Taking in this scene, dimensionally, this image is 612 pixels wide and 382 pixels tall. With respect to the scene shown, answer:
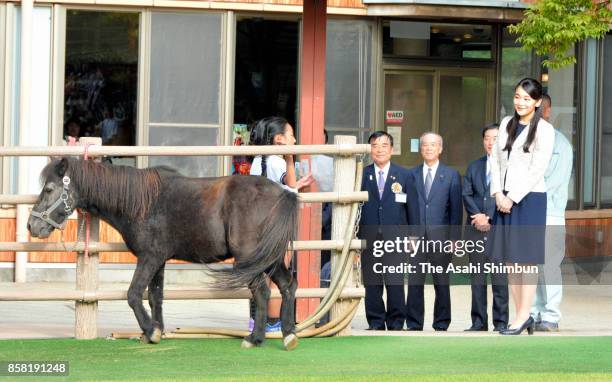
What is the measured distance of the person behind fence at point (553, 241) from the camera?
10.6 metres

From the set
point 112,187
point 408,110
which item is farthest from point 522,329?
point 408,110

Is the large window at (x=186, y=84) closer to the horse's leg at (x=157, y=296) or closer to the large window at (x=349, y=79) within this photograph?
the large window at (x=349, y=79)

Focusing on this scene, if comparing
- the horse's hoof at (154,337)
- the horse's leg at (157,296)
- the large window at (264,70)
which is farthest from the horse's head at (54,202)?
the large window at (264,70)

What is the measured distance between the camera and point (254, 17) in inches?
634

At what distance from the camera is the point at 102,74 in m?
15.9

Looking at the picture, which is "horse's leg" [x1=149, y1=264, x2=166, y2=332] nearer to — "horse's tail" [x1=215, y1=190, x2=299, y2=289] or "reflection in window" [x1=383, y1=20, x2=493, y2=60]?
"horse's tail" [x1=215, y1=190, x2=299, y2=289]

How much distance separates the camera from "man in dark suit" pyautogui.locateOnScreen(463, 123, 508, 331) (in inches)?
429

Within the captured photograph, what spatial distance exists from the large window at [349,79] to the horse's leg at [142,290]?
686cm

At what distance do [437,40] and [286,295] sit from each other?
8.05 metres

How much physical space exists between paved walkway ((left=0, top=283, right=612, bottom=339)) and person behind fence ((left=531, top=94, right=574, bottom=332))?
0.70ft

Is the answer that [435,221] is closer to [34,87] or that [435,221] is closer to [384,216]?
[384,216]

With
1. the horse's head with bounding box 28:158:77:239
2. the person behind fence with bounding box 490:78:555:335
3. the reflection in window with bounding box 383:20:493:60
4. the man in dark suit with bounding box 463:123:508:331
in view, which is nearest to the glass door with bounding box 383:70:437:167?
the reflection in window with bounding box 383:20:493:60

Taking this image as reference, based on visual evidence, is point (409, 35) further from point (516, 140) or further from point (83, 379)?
point (83, 379)

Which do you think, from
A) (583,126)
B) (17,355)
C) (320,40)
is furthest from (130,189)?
(583,126)
